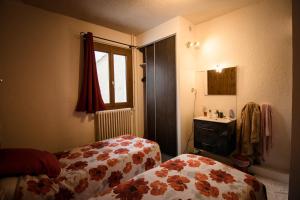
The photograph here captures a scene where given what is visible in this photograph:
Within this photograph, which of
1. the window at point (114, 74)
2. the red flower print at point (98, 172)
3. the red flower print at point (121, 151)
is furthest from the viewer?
the window at point (114, 74)

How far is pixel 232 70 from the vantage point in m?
2.46

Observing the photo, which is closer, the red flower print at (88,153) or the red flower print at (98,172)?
the red flower print at (98,172)

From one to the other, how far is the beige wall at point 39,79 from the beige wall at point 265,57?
2.60 metres

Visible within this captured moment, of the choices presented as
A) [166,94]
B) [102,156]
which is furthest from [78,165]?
[166,94]

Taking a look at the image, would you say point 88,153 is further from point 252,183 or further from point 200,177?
point 252,183

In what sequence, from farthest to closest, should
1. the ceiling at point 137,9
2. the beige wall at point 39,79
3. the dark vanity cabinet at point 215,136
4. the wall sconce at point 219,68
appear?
the wall sconce at point 219,68 < the dark vanity cabinet at point 215,136 < the ceiling at point 137,9 < the beige wall at point 39,79

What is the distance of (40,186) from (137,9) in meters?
2.55

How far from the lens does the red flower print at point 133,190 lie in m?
1.04

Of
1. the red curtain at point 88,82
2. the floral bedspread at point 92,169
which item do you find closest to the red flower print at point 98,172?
the floral bedspread at point 92,169

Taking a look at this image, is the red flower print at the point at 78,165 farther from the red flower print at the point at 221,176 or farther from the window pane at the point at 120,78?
the window pane at the point at 120,78

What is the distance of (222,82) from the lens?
8.54 feet

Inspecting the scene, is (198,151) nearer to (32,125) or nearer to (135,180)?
(135,180)

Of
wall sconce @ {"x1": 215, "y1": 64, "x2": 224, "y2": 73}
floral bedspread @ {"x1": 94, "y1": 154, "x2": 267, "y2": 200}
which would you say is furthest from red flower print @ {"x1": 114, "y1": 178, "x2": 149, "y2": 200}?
wall sconce @ {"x1": 215, "y1": 64, "x2": 224, "y2": 73}

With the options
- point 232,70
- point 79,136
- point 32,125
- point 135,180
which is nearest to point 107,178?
point 135,180
